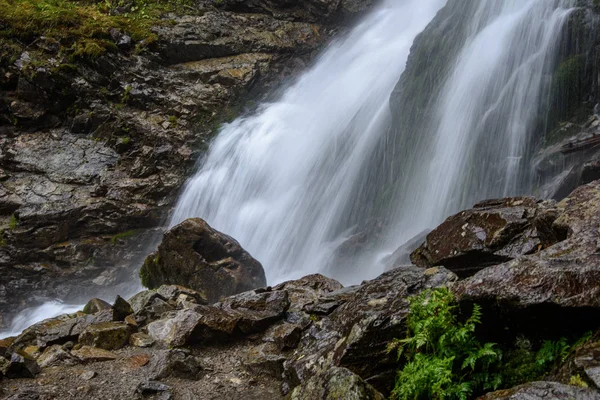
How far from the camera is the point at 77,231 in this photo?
15445 mm

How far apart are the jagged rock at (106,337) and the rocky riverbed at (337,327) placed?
2 cm

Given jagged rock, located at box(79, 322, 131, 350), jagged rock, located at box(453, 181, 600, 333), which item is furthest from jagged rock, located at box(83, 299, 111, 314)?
jagged rock, located at box(453, 181, 600, 333)

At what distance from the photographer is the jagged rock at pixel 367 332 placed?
4.27 metres

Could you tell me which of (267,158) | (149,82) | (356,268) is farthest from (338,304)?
(149,82)

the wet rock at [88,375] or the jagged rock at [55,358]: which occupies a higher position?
the jagged rock at [55,358]

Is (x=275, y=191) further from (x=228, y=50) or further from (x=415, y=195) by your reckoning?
(x=228, y=50)

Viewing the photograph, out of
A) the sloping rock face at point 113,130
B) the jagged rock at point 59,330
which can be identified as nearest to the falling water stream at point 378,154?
the sloping rock face at point 113,130

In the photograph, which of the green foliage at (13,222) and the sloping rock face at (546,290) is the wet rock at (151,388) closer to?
the sloping rock face at (546,290)

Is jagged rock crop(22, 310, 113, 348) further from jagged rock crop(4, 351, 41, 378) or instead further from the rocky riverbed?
jagged rock crop(4, 351, 41, 378)

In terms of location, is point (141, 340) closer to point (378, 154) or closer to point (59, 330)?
point (59, 330)

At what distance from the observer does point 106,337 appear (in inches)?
266

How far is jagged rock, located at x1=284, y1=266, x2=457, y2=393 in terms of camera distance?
14.0ft

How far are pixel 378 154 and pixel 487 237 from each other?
8.66 m

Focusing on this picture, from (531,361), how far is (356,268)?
849 centimetres
